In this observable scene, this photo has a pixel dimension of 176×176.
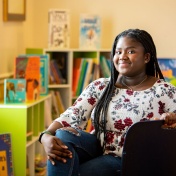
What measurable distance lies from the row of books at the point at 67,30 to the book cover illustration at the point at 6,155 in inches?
47.8

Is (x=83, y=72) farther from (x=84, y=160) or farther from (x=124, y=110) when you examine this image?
(x=84, y=160)

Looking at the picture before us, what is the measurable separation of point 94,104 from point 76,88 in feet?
6.25

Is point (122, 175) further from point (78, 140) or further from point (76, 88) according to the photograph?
point (76, 88)

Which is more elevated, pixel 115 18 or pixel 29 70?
pixel 115 18

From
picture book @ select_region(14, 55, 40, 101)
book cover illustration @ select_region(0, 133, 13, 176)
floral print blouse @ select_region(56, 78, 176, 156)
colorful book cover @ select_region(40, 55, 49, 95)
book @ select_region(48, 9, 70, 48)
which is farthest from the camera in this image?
book @ select_region(48, 9, 70, 48)

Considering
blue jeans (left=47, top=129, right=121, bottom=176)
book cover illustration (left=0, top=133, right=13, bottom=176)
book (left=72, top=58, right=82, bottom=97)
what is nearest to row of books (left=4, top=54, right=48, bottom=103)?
book cover illustration (left=0, top=133, right=13, bottom=176)

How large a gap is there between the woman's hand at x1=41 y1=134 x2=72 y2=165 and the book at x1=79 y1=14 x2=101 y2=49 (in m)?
2.20

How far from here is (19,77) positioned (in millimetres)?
3232

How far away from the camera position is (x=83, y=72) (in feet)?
12.9

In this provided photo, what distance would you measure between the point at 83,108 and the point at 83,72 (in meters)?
1.91

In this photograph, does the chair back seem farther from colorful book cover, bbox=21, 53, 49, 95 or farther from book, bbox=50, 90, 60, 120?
book, bbox=50, 90, 60, 120

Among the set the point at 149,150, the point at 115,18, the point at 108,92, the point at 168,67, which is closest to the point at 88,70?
the point at 115,18

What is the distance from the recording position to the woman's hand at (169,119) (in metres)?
1.77

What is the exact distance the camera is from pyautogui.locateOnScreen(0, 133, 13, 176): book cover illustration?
278cm
